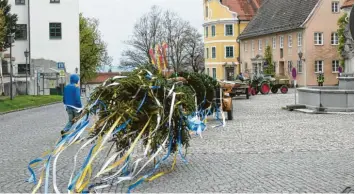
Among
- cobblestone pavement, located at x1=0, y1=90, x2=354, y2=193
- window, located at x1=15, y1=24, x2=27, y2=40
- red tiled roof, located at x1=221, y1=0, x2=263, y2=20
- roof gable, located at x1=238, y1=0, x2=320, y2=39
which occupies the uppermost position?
red tiled roof, located at x1=221, y1=0, x2=263, y2=20

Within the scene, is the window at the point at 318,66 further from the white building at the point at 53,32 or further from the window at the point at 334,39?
the white building at the point at 53,32

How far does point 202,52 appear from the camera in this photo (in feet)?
351

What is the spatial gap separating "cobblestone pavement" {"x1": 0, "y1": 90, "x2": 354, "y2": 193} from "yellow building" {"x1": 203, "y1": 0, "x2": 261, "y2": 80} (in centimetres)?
7450

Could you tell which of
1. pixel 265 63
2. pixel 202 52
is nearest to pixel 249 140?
pixel 265 63

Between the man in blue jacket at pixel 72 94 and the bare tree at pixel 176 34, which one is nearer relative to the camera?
the man in blue jacket at pixel 72 94

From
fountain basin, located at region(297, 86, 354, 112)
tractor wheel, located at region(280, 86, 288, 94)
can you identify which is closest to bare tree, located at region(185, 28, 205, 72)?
tractor wheel, located at region(280, 86, 288, 94)

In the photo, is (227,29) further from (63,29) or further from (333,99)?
(333,99)

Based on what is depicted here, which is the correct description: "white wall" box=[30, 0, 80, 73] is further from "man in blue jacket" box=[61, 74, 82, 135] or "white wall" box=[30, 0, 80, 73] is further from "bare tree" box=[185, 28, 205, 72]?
"man in blue jacket" box=[61, 74, 82, 135]

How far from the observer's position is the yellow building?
312 feet

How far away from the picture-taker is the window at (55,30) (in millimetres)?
65438

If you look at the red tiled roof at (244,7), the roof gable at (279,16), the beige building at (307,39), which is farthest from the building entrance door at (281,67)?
the red tiled roof at (244,7)

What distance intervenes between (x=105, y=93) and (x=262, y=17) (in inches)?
2794

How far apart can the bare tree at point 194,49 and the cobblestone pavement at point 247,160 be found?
80.9m

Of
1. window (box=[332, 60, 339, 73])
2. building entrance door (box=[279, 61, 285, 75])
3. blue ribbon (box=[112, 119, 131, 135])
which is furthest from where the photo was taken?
building entrance door (box=[279, 61, 285, 75])
